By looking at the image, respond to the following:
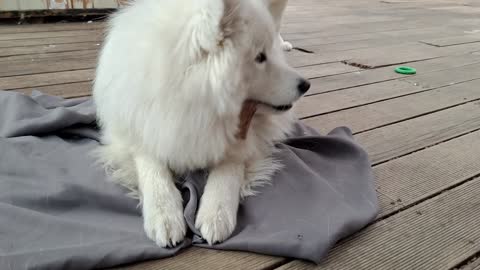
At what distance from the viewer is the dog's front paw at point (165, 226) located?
1.09m

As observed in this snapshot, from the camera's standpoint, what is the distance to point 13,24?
3.78m

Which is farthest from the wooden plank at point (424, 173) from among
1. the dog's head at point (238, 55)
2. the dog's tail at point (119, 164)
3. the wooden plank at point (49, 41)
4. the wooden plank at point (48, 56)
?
the wooden plank at point (49, 41)

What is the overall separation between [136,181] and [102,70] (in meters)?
0.44

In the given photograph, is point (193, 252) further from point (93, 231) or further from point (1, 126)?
point (1, 126)

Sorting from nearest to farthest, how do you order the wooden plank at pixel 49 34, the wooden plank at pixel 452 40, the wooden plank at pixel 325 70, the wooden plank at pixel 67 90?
the wooden plank at pixel 67 90 < the wooden plank at pixel 325 70 < the wooden plank at pixel 49 34 < the wooden plank at pixel 452 40

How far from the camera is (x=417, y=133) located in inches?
75.9

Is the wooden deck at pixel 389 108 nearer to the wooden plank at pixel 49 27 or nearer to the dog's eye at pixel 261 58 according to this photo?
the wooden plank at pixel 49 27

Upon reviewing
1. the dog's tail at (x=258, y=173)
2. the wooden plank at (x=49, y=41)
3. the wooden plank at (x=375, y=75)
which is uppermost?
the wooden plank at (x=49, y=41)

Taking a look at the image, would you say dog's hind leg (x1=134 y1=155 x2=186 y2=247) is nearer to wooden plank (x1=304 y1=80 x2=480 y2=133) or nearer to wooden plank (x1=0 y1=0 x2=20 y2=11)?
wooden plank (x1=304 y1=80 x2=480 y2=133)

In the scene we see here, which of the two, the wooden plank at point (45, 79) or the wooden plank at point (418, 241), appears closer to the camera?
the wooden plank at point (418, 241)

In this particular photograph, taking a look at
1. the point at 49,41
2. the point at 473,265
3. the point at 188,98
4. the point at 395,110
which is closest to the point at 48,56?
the point at 49,41

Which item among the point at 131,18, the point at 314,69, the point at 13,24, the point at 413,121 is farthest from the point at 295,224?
the point at 13,24

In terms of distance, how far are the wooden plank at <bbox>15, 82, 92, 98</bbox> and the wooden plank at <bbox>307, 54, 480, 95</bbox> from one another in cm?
130

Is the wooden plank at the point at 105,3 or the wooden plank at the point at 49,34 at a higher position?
the wooden plank at the point at 105,3
